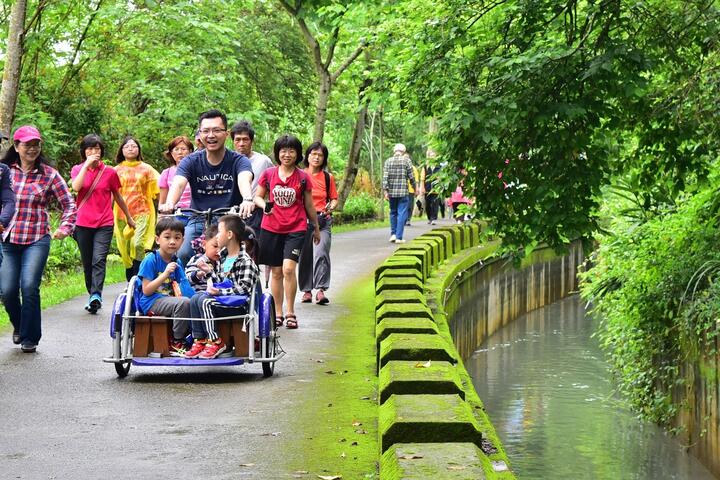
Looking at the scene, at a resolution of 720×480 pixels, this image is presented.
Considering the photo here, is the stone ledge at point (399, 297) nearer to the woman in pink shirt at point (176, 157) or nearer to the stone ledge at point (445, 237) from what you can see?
the woman in pink shirt at point (176, 157)

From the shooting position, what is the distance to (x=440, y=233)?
19875 millimetres

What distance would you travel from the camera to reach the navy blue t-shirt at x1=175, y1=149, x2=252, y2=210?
9844 millimetres

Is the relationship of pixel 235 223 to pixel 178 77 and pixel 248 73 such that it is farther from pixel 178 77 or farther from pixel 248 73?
pixel 248 73

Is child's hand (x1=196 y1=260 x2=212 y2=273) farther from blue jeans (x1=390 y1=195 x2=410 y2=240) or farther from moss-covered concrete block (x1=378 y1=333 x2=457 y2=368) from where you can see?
blue jeans (x1=390 y1=195 x2=410 y2=240)

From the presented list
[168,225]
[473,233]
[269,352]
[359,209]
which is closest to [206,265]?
[168,225]

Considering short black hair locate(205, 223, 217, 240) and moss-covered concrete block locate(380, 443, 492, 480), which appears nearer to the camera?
moss-covered concrete block locate(380, 443, 492, 480)

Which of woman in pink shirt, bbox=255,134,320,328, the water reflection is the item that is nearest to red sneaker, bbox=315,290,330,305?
woman in pink shirt, bbox=255,134,320,328

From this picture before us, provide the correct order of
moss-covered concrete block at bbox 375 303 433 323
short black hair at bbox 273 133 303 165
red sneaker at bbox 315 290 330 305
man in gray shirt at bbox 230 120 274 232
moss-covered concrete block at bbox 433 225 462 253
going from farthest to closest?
moss-covered concrete block at bbox 433 225 462 253 < red sneaker at bbox 315 290 330 305 < man in gray shirt at bbox 230 120 274 232 < short black hair at bbox 273 133 303 165 < moss-covered concrete block at bbox 375 303 433 323

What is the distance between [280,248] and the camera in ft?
38.2

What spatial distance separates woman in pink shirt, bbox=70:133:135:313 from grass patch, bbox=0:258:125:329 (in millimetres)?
912

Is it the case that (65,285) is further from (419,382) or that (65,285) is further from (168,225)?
(419,382)

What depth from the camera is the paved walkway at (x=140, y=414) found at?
6477 millimetres

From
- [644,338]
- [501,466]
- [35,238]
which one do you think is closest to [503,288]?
[644,338]

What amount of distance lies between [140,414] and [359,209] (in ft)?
84.8
